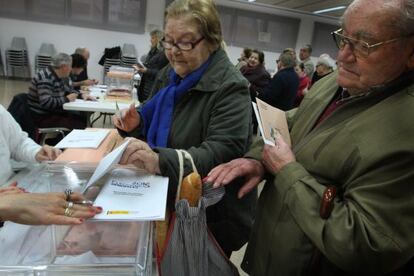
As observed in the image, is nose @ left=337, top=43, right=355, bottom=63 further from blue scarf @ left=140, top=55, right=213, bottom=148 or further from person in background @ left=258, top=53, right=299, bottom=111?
person in background @ left=258, top=53, right=299, bottom=111

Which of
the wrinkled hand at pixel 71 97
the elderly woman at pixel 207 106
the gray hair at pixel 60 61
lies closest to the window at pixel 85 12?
the gray hair at pixel 60 61

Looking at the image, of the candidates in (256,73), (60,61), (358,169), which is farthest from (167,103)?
(256,73)

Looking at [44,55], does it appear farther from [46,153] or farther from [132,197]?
[132,197]

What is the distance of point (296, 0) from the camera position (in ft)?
28.1

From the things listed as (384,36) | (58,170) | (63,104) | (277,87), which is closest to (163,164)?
(58,170)

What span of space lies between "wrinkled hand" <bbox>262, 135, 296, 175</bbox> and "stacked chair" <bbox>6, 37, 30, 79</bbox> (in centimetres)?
896

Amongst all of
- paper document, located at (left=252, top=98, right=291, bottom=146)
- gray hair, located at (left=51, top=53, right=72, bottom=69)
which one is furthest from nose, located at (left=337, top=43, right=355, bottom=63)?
gray hair, located at (left=51, top=53, right=72, bottom=69)

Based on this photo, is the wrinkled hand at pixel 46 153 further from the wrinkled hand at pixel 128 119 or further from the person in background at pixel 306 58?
the person in background at pixel 306 58

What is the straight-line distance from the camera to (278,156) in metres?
0.90

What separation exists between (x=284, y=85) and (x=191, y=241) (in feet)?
12.1

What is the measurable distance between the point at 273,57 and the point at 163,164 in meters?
10.4

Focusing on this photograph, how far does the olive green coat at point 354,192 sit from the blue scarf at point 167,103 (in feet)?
1.49

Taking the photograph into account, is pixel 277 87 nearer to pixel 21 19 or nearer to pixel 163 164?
pixel 163 164

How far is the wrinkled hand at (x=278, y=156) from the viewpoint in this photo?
2.90 feet
